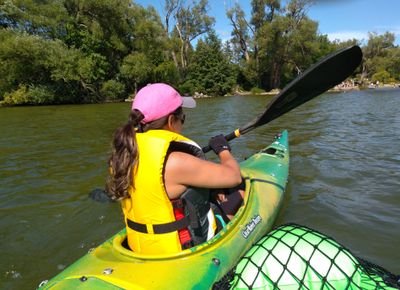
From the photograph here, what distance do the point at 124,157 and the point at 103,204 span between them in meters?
2.49

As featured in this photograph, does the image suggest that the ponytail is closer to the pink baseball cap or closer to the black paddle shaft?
the pink baseball cap

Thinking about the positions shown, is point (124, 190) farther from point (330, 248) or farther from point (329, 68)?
point (329, 68)

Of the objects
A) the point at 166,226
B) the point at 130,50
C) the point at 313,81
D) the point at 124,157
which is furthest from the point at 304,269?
the point at 130,50

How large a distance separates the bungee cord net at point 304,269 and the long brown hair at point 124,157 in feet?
2.17

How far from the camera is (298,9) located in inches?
1220

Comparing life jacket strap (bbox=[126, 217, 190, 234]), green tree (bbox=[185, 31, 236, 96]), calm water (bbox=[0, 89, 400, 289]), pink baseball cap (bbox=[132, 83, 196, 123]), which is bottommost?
calm water (bbox=[0, 89, 400, 289])

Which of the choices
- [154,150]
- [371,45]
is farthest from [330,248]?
[371,45]

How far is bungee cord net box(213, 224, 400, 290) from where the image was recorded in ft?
5.63

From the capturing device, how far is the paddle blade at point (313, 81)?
376cm

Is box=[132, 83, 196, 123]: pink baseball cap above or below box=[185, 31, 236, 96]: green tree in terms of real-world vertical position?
below

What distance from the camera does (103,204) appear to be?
14.1 feet

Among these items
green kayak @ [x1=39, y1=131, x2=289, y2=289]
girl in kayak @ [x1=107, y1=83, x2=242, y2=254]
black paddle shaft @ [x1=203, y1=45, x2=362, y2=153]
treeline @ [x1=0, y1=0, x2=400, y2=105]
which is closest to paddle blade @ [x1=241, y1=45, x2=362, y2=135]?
black paddle shaft @ [x1=203, y1=45, x2=362, y2=153]

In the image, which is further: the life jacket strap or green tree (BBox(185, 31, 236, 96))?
green tree (BBox(185, 31, 236, 96))

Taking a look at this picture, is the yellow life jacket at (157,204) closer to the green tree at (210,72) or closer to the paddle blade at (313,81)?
the paddle blade at (313,81)
